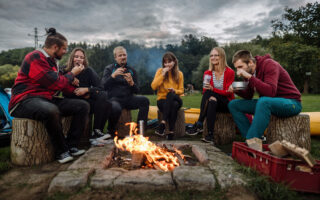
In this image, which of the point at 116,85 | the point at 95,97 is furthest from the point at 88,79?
the point at 116,85

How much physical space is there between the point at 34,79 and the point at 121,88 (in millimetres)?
1883

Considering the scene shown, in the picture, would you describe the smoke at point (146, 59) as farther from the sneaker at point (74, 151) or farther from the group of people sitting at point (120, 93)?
Result: the sneaker at point (74, 151)

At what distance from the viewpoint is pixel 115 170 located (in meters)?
2.35

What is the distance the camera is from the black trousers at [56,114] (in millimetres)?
2740

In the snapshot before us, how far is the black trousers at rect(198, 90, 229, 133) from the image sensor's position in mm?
3928

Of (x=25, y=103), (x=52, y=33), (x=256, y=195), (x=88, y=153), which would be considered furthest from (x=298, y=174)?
(x=52, y=33)

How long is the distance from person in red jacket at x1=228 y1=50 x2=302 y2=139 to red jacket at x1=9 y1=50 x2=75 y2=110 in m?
2.73

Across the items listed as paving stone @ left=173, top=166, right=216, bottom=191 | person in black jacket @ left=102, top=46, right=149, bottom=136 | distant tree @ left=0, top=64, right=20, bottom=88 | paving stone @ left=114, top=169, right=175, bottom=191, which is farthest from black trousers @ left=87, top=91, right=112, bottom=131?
distant tree @ left=0, top=64, right=20, bottom=88

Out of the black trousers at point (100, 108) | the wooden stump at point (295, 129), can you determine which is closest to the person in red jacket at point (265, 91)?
the wooden stump at point (295, 129)

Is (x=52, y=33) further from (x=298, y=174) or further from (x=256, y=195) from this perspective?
(x=298, y=174)

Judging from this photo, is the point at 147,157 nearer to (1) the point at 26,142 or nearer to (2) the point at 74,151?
(2) the point at 74,151

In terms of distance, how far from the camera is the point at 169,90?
178 inches

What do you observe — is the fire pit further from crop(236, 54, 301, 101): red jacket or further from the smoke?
the smoke

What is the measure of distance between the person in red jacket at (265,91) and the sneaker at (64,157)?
2506 millimetres
